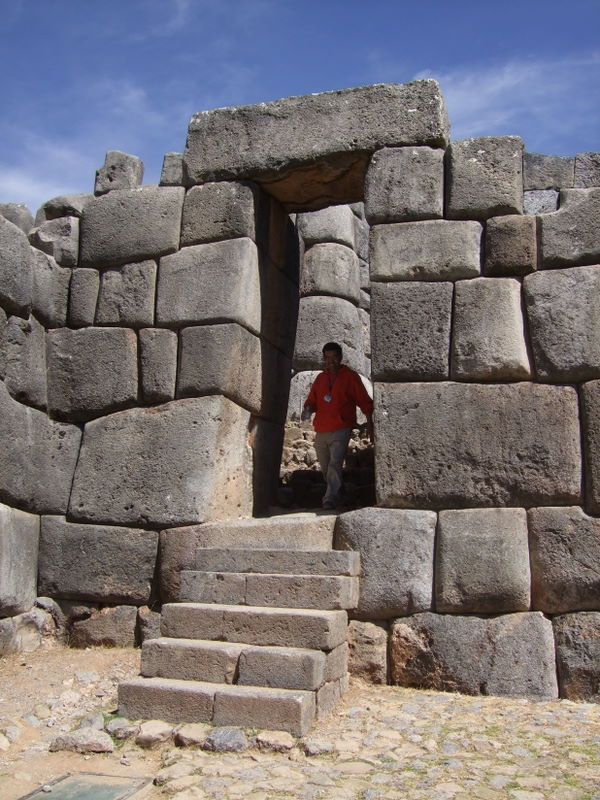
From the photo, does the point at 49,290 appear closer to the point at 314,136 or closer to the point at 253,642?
the point at 314,136

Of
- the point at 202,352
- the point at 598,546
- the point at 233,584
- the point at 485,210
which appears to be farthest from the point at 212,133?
the point at 598,546

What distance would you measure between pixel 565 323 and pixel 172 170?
337 centimetres

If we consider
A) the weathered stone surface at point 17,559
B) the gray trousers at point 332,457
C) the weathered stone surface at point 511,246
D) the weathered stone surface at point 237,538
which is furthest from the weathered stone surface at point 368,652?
the weathered stone surface at point 511,246

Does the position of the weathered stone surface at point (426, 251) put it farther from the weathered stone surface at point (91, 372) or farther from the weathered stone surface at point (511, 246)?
the weathered stone surface at point (91, 372)

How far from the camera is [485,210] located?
5.65 metres

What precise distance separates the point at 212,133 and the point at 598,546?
13.5 ft

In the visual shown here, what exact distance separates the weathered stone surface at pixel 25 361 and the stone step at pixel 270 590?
6.51 feet

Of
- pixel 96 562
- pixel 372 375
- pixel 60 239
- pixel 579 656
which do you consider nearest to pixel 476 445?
pixel 372 375

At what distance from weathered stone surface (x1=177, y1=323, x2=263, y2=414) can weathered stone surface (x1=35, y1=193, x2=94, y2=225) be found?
1.50 meters

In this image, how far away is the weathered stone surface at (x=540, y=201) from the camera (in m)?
5.61

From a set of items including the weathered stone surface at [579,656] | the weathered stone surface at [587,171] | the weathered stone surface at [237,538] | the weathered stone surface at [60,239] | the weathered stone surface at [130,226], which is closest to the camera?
the weathered stone surface at [579,656]

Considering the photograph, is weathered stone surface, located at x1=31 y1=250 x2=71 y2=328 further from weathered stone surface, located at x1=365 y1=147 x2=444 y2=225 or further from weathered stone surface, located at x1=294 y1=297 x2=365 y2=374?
weathered stone surface, located at x1=294 y1=297 x2=365 y2=374

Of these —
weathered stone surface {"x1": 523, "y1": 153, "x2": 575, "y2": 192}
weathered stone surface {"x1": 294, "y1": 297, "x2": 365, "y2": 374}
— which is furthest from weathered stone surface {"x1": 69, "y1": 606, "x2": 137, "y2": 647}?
weathered stone surface {"x1": 294, "y1": 297, "x2": 365, "y2": 374}

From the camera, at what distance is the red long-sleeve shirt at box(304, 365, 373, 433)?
6.45m
